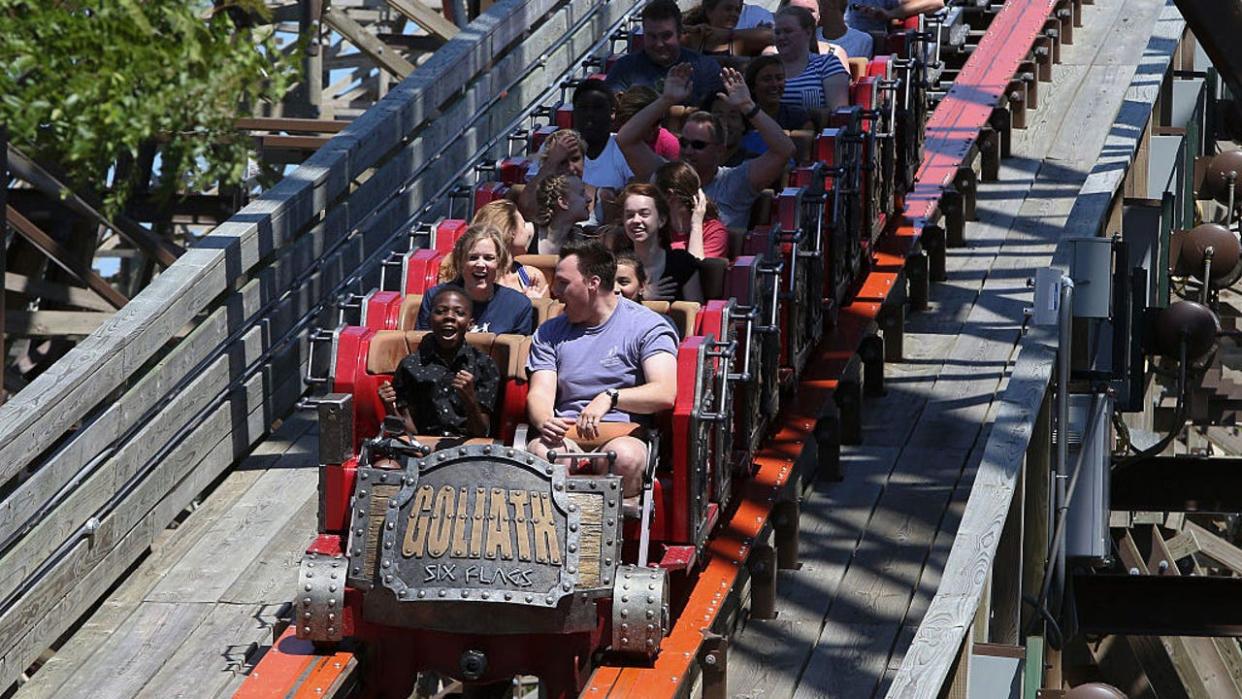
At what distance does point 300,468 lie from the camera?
27.3ft

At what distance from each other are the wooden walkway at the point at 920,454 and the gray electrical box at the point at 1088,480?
0.64m

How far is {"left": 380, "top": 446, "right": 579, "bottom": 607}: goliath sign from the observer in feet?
20.0

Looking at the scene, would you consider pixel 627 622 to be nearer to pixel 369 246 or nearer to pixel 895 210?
pixel 369 246

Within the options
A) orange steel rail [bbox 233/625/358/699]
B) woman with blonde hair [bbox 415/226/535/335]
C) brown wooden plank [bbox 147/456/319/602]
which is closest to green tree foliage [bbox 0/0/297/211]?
brown wooden plank [bbox 147/456/319/602]

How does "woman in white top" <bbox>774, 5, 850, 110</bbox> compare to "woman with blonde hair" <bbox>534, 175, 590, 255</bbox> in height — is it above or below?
above

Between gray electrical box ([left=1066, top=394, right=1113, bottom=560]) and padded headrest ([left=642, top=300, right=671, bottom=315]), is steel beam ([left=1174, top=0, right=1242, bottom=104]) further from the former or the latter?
padded headrest ([left=642, top=300, right=671, bottom=315])

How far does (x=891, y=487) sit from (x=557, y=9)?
4713mm

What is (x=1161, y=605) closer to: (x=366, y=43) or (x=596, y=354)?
(x=596, y=354)

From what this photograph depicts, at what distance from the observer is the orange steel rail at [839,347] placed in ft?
20.9

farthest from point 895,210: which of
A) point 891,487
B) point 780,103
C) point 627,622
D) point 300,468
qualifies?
point 627,622

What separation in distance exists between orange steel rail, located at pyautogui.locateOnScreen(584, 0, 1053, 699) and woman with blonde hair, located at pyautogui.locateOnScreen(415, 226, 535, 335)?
1.00 m

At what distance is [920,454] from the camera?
8477 millimetres

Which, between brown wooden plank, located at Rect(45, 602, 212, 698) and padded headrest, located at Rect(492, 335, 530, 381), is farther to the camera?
padded headrest, located at Rect(492, 335, 530, 381)

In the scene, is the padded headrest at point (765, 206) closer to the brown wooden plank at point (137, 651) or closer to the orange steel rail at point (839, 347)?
the orange steel rail at point (839, 347)
